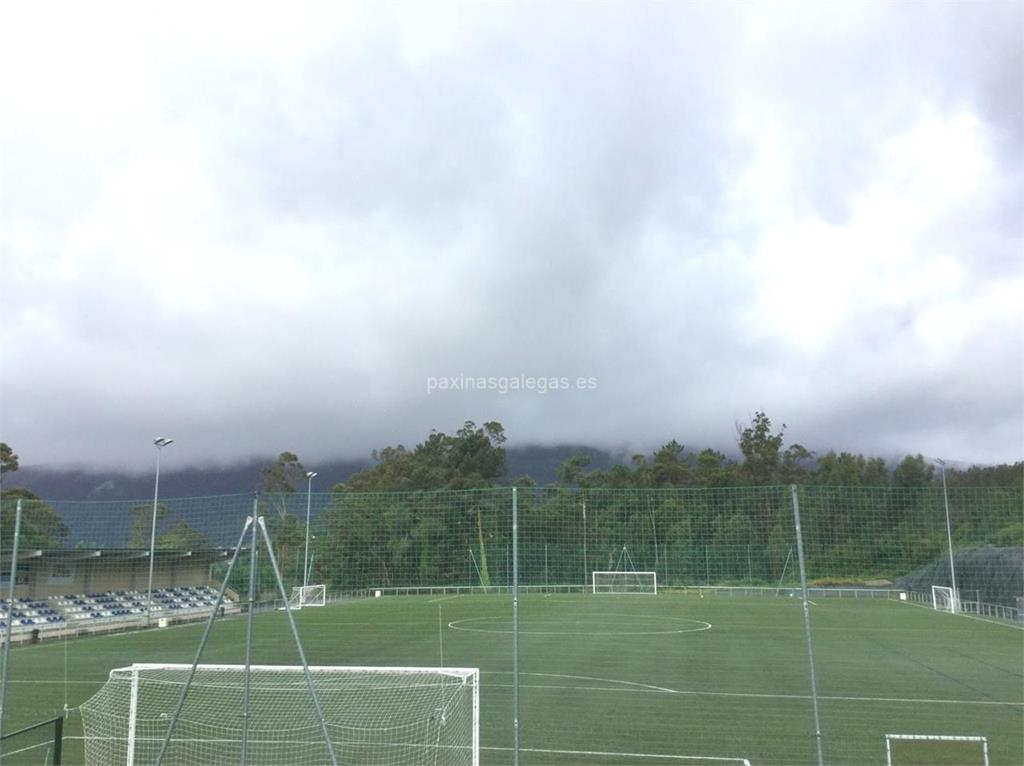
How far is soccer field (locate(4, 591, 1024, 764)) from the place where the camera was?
9.91 metres

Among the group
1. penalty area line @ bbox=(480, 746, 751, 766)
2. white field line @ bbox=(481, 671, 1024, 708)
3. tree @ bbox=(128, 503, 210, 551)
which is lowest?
white field line @ bbox=(481, 671, 1024, 708)

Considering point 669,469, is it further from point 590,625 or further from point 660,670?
point 660,670

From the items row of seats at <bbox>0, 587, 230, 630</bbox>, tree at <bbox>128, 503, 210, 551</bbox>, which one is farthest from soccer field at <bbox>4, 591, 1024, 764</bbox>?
tree at <bbox>128, 503, 210, 551</bbox>

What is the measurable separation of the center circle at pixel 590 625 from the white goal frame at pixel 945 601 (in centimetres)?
885

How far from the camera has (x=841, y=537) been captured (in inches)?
407

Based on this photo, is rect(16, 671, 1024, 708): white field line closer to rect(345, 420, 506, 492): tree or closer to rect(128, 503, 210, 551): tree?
rect(128, 503, 210, 551): tree

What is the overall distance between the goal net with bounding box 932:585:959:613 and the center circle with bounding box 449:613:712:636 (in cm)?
885

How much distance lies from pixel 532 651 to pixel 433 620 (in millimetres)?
9424

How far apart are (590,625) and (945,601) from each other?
48.9 feet

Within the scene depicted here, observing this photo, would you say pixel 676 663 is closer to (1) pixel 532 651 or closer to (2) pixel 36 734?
(1) pixel 532 651

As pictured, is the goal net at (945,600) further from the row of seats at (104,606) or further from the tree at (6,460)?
the tree at (6,460)

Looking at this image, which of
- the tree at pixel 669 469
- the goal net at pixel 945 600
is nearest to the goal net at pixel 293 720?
the goal net at pixel 945 600

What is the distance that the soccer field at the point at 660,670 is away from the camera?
9.91 m

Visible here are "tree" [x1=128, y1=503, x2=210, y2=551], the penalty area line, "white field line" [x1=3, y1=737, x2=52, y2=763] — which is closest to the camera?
the penalty area line
